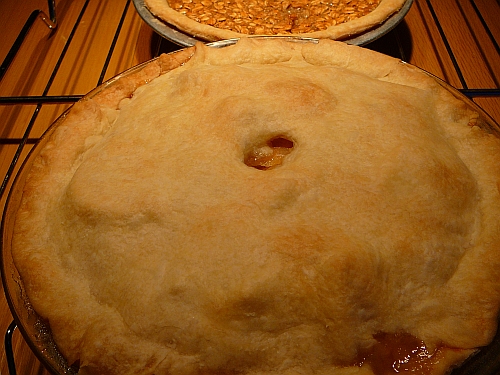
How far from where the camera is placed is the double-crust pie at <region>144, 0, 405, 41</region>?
168 centimetres

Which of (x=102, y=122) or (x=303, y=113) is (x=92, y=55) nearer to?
(x=102, y=122)

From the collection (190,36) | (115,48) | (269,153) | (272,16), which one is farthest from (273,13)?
(269,153)

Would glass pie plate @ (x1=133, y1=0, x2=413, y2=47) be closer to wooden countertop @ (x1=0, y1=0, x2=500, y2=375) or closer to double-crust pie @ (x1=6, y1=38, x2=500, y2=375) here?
wooden countertop @ (x1=0, y1=0, x2=500, y2=375)

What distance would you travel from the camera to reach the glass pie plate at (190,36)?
1655mm

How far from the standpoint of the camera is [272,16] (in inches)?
77.4

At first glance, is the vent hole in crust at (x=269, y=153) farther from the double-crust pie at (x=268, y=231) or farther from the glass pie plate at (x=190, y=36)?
the glass pie plate at (x=190, y=36)

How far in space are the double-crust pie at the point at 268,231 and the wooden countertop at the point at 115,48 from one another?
743mm

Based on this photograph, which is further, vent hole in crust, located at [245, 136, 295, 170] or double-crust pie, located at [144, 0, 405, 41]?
double-crust pie, located at [144, 0, 405, 41]

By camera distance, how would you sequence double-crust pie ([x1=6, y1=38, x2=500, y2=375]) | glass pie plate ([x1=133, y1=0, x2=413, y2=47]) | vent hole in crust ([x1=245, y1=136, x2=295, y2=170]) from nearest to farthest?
double-crust pie ([x1=6, y1=38, x2=500, y2=375]) → vent hole in crust ([x1=245, y1=136, x2=295, y2=170]) → glass pie plate ([x1=133, y1=0, x2=413, y2=47])

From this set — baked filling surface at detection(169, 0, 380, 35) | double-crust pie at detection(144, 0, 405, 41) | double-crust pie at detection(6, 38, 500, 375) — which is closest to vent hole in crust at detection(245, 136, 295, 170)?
double-crust pie at detection(6, 38, 500, 375)

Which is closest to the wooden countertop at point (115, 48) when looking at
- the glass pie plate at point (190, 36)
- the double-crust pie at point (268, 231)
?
the glass pie plate at point (190, 36)

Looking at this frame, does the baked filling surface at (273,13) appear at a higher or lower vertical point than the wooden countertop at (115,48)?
higher

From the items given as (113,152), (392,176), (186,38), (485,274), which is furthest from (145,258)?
(186,38)

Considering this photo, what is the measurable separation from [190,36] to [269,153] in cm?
88
